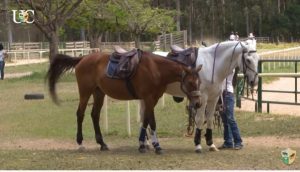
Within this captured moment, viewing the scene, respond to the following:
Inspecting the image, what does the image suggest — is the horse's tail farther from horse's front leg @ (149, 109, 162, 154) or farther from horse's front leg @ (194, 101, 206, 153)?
horse's front leg @ (194, 101, 206, 153)

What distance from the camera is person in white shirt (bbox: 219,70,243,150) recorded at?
8844 millimetres

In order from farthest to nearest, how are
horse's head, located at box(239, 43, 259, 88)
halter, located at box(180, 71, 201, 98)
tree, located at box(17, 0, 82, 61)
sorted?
tree, located at box(17, 0, 82, 61), horse's head, located at box(239, 43, 259, 88), halter, located at box(180, 71, 201, 98)

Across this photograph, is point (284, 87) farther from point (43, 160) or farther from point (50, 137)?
point (43, 160)

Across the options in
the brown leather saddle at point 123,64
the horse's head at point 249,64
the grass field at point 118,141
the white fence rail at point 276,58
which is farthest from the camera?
the white fence rail at point 276,58

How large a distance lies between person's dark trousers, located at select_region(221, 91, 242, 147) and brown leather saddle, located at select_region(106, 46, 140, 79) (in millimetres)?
1601

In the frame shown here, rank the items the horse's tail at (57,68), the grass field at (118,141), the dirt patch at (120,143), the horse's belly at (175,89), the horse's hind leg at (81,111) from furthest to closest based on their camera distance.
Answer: the dirt patch at (120,143)
the horse's tail at (57,68)
the horse's hind leg at (81,111)
the horse's belly at (175,89)
the grass field at (118,141)

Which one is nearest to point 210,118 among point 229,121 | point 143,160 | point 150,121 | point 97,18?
point 229,121

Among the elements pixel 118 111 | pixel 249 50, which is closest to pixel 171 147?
pixel 249 50

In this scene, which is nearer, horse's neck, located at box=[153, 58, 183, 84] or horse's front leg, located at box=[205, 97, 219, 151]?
horse's neck, located at box=[153, 58, 183, 84]

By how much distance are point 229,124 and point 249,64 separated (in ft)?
4.11

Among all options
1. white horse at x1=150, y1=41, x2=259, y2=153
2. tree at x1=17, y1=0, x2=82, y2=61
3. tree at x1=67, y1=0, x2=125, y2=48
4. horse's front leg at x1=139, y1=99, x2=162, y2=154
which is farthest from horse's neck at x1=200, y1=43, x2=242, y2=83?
tree at x1=67, y1=0, x2=125, y2=48

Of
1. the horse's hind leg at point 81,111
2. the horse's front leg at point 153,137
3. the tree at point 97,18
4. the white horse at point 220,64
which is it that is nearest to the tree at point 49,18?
the tree at point 97,18

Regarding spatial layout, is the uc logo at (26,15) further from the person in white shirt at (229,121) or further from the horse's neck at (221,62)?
the horse's neck at (221,62)

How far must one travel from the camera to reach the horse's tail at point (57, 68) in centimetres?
925
